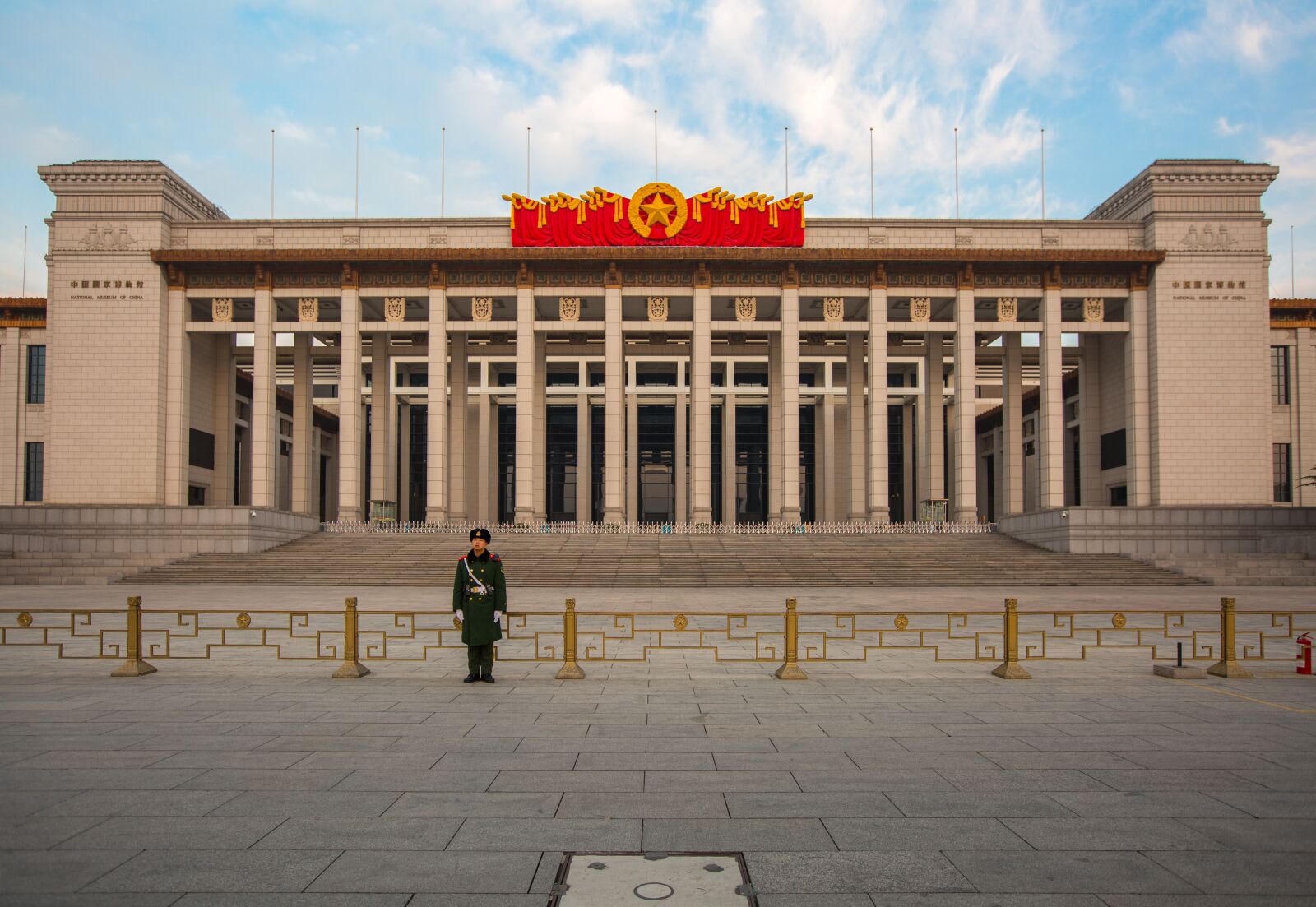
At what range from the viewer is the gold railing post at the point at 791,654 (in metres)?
11.8

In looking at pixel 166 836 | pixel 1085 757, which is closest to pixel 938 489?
pixel 1085 757

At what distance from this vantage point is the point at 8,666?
12656mm

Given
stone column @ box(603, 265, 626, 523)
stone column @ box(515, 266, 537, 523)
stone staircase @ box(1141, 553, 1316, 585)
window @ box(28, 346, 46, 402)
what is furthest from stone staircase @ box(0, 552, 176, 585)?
stone staircase @ box(1141, 553, 1316, 585)

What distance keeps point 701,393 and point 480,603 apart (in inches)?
1254

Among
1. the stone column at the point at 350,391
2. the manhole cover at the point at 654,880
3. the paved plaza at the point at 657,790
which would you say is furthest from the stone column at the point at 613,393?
the manhole cover at the point at 654,880

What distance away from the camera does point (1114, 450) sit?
4341 cm

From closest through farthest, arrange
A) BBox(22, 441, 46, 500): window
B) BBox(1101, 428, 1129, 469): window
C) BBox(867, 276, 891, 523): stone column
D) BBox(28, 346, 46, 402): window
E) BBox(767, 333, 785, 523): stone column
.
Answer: BBox(867, 276, 891, 523): stone column < BBox(1101, 428, 1129, 469): window < BBox(767, 333, 785, 523): stone column < BBox(22, 441, 46, 500): window < BBox(28, 346, 46, 402): window

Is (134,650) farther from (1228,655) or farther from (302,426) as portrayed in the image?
(302,426)

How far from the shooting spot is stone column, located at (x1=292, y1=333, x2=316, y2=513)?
44031 mm

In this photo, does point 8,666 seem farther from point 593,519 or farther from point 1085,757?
point 593,519

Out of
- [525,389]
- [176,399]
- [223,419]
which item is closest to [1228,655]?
[525,389]

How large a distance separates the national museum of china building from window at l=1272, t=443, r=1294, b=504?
0.28 ft

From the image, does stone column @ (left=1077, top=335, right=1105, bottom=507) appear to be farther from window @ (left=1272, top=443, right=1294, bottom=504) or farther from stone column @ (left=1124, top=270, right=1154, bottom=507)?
window @ (left=1272, top=443, right=1294, bottom=504)

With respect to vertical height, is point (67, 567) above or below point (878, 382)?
below
